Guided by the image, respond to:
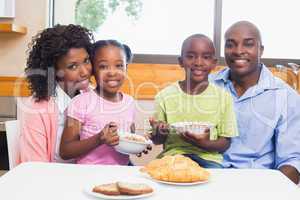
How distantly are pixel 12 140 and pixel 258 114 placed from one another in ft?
3.05

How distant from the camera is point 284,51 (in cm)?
260

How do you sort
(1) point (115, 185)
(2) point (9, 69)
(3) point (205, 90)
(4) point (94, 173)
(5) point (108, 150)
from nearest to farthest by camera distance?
(1) point (115, 185), (4) point (94, 173), (5) point (108, 150), (3) point (205, 90), (2) point (9, 69)

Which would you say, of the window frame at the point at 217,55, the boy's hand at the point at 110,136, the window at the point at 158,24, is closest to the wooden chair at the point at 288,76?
the window frame at the point at 217,55

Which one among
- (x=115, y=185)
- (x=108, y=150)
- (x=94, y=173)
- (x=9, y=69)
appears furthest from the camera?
(x=9, y=69)

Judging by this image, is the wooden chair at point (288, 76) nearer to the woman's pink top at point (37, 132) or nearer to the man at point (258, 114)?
the man at point (258, 114)

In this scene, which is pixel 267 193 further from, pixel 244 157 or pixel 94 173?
pixel 244 157

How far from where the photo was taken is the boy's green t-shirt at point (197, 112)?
4.79ft

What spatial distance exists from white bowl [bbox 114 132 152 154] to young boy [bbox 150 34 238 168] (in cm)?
15

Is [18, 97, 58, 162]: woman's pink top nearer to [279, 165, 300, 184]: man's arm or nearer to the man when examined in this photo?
the man

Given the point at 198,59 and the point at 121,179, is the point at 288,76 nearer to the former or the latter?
the point at 198,59

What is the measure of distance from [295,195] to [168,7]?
1.84 meters

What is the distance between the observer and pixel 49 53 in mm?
1589

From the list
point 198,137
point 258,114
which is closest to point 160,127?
point 198,137

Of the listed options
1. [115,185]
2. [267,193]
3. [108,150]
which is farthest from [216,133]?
[115,185]
